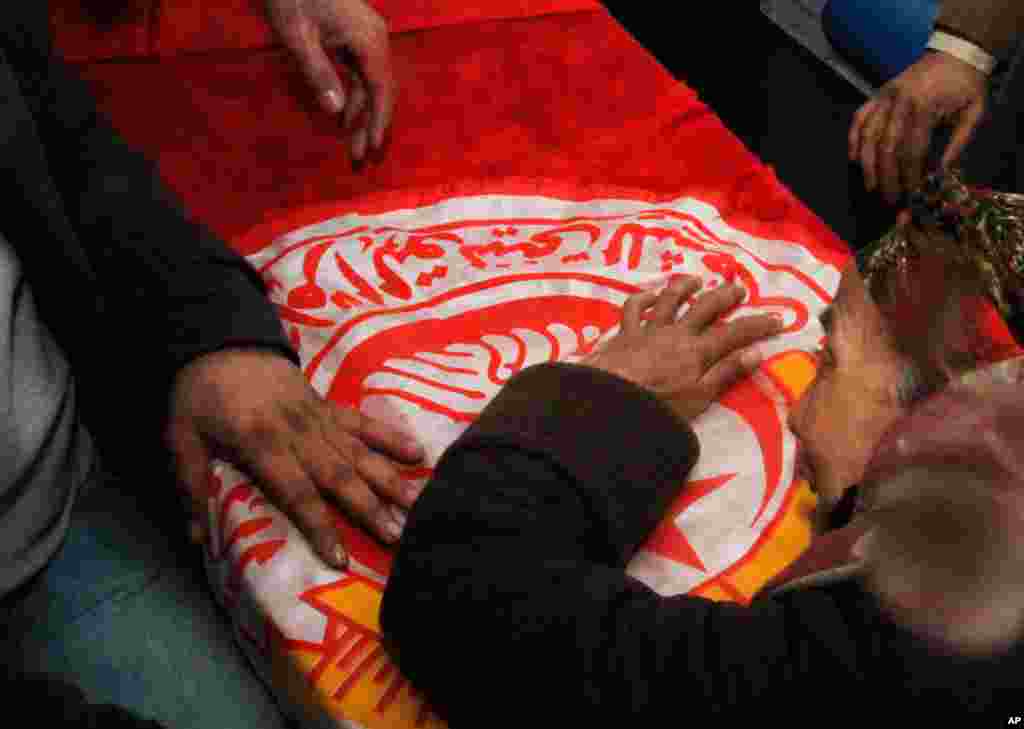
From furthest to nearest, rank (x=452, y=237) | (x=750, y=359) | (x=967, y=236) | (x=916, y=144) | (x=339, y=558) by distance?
Result: 1. (x=916, y=144)
2. (x=452, y=237)
3. (x=750, y=359)
4. (x=339, y=558)
5. (x=967, y=236)

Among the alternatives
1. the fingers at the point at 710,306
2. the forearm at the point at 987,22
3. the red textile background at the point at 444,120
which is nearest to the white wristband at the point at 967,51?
the forearm at the point at 987,22

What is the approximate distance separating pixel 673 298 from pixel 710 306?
30mm

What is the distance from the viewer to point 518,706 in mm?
427

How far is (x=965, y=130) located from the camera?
1035 mm

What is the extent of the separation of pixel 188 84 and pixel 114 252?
→ 1.22 ft

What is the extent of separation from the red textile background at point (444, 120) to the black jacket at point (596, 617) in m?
0.38

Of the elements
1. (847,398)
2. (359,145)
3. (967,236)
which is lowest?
(359,145)

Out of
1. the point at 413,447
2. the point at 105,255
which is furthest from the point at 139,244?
the point at 413,447

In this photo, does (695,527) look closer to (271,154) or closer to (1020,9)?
(271,154)

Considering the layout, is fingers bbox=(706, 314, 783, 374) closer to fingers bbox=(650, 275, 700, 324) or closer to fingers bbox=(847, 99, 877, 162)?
fingers bbox=(650, 275, 700, 324)

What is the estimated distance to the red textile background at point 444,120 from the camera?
87cm

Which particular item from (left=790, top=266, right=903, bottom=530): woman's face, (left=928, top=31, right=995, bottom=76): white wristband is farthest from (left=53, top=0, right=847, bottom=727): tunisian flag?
(left=928, top=31, right=995, bottom=76): white wristband

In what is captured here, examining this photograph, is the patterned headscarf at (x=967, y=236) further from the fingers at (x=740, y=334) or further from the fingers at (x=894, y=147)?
the fingers at (x=894, y=147)

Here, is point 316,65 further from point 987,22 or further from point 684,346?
point 987,22
